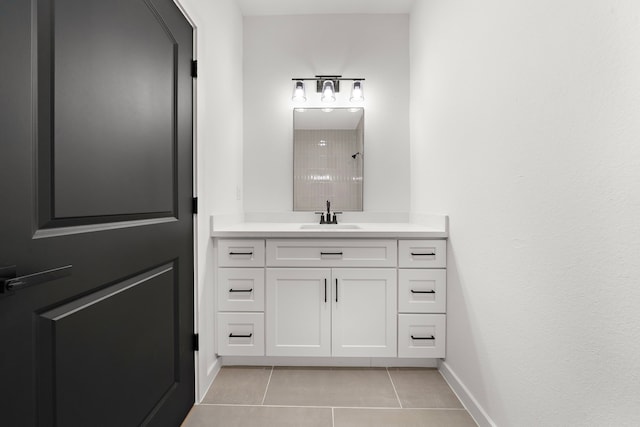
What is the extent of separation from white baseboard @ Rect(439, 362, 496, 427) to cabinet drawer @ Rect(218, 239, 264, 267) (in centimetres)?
126

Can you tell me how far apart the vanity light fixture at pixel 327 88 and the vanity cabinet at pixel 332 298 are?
1266 millimetres

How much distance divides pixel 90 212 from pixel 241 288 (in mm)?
1156

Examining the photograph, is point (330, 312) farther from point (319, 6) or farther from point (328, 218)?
point (319, 6)

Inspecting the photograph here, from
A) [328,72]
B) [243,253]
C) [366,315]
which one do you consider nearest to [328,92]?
[328,72]

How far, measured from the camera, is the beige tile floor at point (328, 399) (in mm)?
1597

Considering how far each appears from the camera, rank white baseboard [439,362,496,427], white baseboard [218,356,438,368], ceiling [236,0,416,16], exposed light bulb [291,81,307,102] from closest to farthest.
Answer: white baseboard [439,362,496,427] → white baseboard [218,356,438,368] → ceiling [236,0,416,16] → exposed light bulb [291,81,307,102]

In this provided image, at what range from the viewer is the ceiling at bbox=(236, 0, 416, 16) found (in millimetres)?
2553

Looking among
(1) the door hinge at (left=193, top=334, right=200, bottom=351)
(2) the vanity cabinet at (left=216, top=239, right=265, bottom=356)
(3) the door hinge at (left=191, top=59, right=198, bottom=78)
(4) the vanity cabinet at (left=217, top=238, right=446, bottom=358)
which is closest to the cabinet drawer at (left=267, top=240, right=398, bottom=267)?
(4) the vanity cabinet at (left=217, top=238, right=446, bottom=358)

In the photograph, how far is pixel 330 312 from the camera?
79.5 inches

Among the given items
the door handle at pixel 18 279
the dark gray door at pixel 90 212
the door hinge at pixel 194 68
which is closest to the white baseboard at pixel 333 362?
the dark gray door at pixel 90 212

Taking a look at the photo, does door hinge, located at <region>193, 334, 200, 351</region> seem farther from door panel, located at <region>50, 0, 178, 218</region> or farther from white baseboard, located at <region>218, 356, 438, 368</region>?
door panel, located at <region>50, 0, 178, 218</region>

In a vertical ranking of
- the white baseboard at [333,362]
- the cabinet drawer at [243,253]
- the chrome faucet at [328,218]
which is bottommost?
the white baseboard at [333,362]

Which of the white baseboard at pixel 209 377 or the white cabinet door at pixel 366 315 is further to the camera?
the white cabinet door at pixel 366 315

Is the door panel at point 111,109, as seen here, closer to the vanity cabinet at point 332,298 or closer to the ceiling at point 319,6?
the vanity cabinet at point 332,298
